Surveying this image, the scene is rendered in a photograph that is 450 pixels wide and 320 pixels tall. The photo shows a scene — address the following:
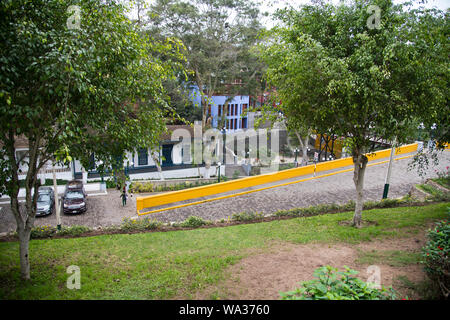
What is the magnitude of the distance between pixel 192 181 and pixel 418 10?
1782cm

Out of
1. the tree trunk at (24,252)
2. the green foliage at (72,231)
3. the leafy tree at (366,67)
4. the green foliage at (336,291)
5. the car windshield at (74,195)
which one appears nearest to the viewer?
the green foliage at (336,291)

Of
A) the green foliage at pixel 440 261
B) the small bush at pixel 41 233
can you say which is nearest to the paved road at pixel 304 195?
the small bush at pixel 41 233

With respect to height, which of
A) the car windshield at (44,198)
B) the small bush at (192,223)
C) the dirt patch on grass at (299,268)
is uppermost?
the car windshield at (44,198)

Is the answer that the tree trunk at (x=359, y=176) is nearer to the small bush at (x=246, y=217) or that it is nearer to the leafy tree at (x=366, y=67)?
the leafy tree at (x=366, y=67)

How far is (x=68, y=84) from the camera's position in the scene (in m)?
5.50

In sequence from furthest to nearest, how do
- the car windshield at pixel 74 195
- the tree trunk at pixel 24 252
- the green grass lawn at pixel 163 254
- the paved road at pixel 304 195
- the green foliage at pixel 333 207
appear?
the car windshield at pixel 74 195, the paved road at pixel 304 195, the green foliage at pixel 333 207, the tree trunk at pixel 24 252, the green grass lawn at pixel 163 254

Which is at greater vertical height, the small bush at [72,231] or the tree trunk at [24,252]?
the tree trunk at [24,252]

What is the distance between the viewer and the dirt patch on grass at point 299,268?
6.93 metres

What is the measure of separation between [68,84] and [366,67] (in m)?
8.26

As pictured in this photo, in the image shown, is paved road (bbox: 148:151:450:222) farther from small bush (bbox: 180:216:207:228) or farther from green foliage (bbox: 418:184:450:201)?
small bush (bbox: 180:216:207:228)

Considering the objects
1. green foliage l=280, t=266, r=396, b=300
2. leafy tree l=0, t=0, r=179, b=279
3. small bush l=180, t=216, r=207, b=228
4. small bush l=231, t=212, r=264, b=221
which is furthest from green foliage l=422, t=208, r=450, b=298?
small bush l=180, t=216, r=207, b=228

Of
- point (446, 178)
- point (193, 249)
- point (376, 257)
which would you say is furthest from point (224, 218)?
point (446, 178)

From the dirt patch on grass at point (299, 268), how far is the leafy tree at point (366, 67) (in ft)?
11.3
